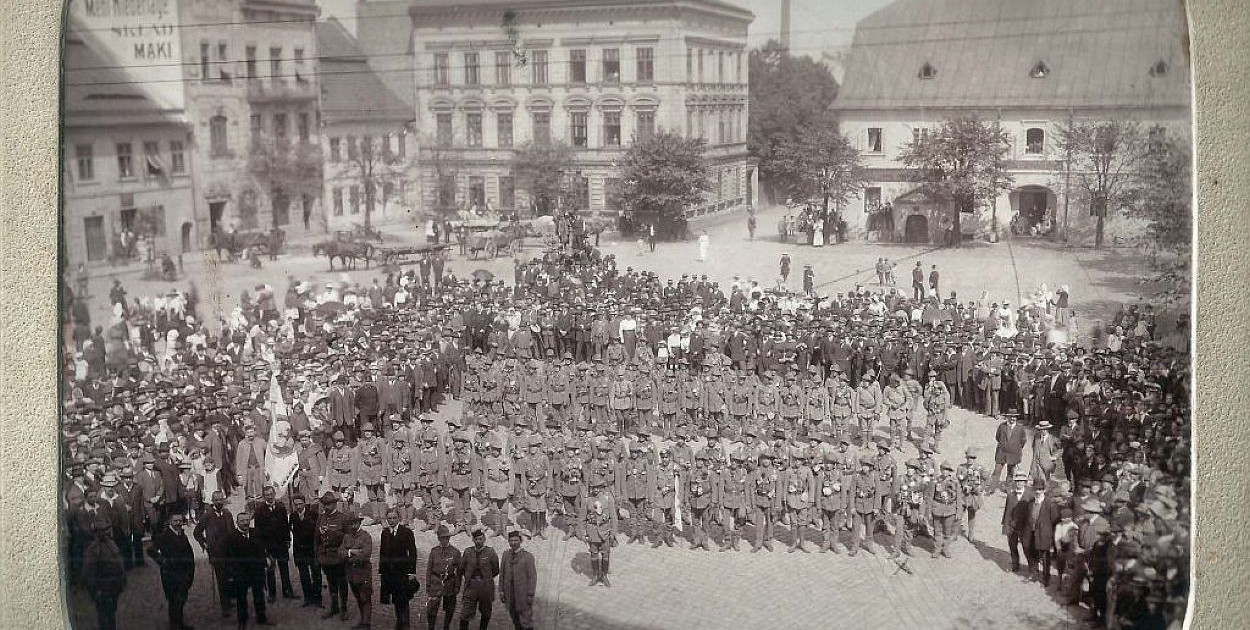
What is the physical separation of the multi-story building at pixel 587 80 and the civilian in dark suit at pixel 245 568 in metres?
3.42

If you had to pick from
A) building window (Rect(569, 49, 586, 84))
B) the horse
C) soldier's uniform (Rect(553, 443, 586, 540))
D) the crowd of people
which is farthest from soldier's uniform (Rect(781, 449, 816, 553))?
the horse

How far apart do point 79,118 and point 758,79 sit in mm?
5257

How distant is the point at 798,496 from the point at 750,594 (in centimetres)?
100

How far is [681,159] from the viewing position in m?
9.88

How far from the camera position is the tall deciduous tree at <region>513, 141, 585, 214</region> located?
32.9 feet

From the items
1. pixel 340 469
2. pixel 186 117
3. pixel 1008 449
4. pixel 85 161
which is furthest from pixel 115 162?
pixel 1008 449

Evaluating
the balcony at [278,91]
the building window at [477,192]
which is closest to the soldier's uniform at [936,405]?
the building window at [477,192]

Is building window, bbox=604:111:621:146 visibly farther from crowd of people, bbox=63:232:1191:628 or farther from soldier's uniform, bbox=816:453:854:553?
soldier's uniform, bbox=816:453:854:553

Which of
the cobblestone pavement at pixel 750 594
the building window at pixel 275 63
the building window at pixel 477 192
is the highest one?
the building window at pixel 275 63

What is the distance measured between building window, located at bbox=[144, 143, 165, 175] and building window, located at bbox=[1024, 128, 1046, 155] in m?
6.96

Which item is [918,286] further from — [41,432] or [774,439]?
[41,432]

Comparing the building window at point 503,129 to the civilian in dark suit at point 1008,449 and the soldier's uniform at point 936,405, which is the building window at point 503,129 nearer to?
the soldier's uniform at point 936,405

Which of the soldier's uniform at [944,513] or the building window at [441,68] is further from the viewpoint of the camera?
the building window at [441,68]

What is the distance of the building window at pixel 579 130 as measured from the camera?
32.5 feet
